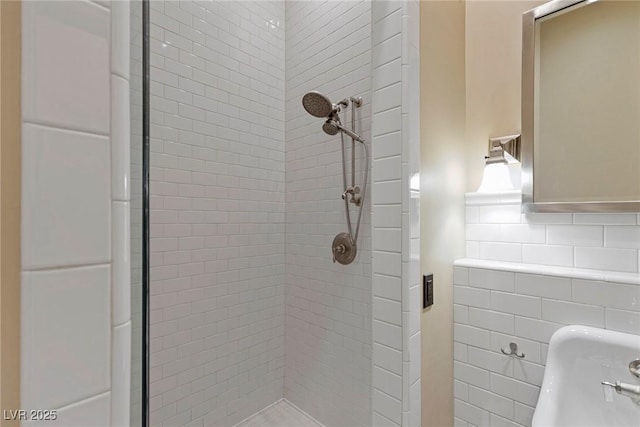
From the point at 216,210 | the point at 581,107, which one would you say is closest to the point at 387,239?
the point at 581,107

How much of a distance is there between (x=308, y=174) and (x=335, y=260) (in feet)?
1.65

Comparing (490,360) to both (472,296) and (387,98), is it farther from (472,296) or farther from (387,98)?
(387,98)

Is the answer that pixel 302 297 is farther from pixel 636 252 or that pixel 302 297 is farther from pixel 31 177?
pixel 31 177

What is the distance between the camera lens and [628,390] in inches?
32.2

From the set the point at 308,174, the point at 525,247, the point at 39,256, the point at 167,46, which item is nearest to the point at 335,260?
the point at 308,174

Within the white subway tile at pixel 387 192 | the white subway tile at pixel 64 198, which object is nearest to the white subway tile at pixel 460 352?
the white subway tile at pixel 387 192

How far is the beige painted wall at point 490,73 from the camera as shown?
3.81ft

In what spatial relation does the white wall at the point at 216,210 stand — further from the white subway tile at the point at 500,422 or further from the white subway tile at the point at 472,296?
the white subway tile at the point at 500,422

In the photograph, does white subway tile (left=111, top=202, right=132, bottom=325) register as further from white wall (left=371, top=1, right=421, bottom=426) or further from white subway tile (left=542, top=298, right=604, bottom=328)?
white subway tile (left=542, top=298, right=604, bottom=328)

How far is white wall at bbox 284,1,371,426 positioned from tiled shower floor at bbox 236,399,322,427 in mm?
45

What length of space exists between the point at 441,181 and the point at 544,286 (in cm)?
45

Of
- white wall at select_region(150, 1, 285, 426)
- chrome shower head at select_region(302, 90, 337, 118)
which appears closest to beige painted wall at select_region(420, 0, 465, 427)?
chrome shower head at select_region(302, 90, 337, 118)

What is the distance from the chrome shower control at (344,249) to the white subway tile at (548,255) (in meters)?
0.68

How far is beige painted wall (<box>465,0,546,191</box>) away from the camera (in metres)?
1.16
